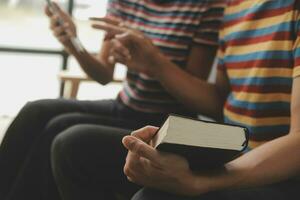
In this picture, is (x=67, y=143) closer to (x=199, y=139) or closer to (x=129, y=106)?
(x=129, y=106)

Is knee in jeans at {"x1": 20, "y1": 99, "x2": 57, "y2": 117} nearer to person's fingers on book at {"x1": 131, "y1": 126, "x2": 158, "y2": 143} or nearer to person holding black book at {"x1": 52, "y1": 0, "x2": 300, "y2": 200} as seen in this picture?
person holding black book at {"x1": 52, "y1": 0, "x2": 300, "y2": 200}

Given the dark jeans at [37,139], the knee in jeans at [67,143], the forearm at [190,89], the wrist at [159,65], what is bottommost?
the dark jeans at [37,139]

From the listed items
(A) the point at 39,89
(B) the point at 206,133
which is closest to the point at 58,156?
(B) the point at 206,133

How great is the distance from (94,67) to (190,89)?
0.40m

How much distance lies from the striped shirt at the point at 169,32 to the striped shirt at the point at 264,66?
0.16 m

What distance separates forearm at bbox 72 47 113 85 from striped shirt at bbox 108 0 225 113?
14cm

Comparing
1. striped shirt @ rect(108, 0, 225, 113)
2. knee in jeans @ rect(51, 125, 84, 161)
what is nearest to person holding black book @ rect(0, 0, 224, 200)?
striped shirt @ rect(108, 0, 225, 113)

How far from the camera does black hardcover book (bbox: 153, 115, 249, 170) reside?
58 centimetres

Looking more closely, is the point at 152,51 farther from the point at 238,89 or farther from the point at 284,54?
the point at 284,54

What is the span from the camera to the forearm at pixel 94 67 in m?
1.30

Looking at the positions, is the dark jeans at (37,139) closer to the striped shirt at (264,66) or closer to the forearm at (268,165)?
the striped shirt at (264,66)

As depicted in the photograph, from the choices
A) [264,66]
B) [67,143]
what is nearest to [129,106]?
[67,143]

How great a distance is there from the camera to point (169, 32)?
115 cm

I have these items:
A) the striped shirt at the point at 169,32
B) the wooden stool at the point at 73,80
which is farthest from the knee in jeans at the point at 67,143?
the wooden stool at the point at 73,80
